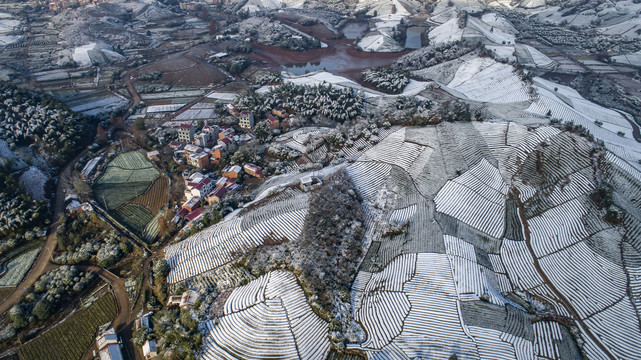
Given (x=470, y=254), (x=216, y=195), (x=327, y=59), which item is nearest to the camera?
(x=470, y=254)

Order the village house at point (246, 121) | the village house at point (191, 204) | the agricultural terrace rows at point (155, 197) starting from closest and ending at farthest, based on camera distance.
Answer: the village house at point (191, 204), the agricultural terrace rows at point (155, 197), the village house at point (246, 121)

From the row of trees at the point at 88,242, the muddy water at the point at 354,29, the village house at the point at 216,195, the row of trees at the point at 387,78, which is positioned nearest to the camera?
the row of trees at the point at 88,242

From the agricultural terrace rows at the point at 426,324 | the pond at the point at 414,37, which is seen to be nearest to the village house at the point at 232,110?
the agricultural terrace rows at the point at 426,324

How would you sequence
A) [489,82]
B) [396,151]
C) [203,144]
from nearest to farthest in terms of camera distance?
[396,151]
[203,144]
[489,82]

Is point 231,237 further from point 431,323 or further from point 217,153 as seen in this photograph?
point 431,323

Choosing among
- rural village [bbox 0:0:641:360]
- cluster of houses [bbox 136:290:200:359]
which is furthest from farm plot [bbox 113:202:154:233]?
cluster of houses [bbox 136:290:200:359]

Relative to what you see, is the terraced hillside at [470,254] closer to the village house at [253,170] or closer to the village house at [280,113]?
the village house at [253,170]

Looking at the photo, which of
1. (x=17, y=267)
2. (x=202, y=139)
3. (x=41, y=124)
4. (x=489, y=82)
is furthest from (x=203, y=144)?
(x=489, y=82)
